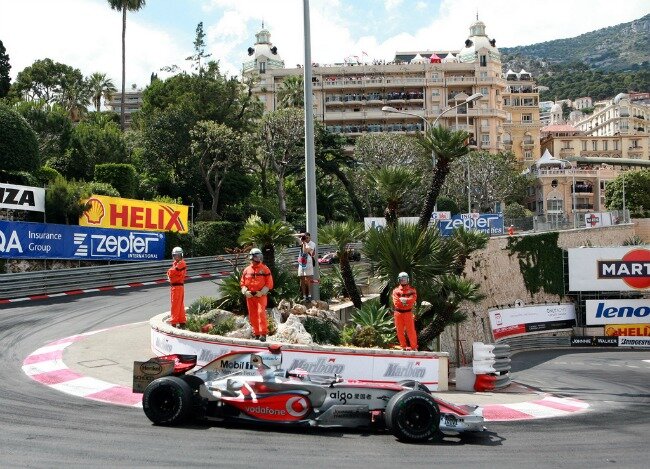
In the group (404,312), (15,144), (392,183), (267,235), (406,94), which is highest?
(406,94)

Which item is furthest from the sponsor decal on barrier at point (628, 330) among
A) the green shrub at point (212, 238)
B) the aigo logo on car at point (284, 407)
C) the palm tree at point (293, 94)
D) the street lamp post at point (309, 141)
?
the palm tree at point (293, 94)

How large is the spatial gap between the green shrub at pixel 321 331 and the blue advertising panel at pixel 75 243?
1641cm

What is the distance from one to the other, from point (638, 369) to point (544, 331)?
1102 centimetres

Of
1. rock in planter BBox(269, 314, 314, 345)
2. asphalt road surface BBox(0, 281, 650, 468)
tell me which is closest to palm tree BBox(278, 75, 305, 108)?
rock in planter BBox(269, 314, 314, 345)

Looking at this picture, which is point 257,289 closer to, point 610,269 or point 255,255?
point 255,255

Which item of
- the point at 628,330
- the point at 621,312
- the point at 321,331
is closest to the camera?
the point at 321,331

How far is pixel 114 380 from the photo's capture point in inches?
537

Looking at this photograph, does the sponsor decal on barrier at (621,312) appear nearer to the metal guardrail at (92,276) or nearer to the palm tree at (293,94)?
the metal guardrail at (92,276)

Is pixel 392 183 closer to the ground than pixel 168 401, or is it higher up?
higher up

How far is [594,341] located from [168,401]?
30.8 meters

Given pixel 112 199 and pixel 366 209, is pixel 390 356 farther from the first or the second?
pixel 366 209

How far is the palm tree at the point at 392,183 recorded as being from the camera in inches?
674

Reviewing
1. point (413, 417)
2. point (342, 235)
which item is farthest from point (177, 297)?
point (413, 417)

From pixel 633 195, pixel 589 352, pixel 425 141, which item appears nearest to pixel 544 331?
pixel 589 352
